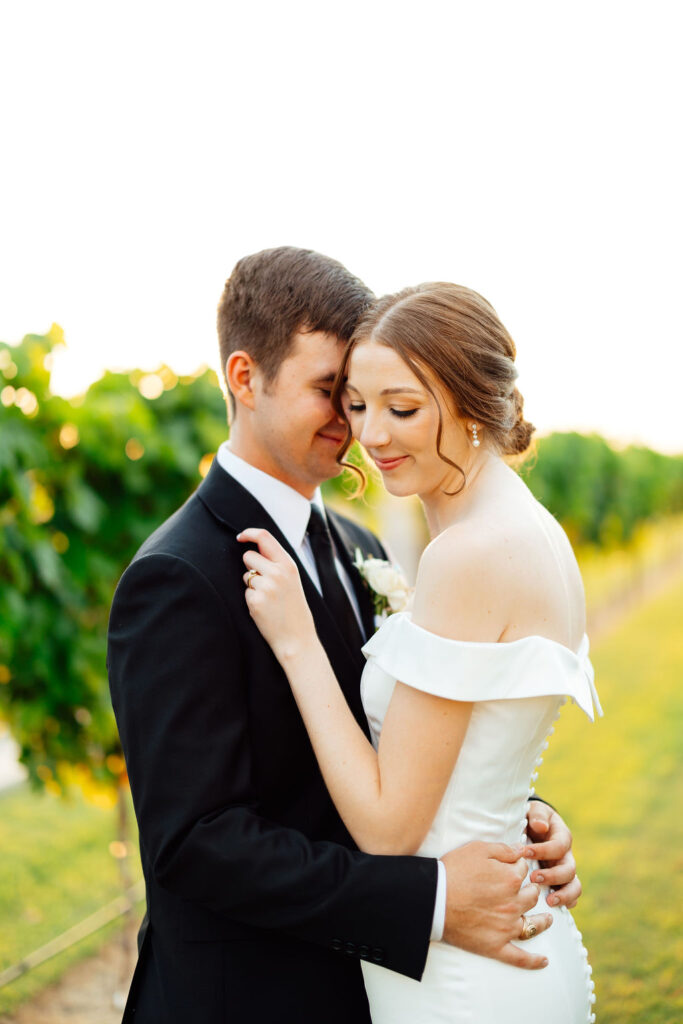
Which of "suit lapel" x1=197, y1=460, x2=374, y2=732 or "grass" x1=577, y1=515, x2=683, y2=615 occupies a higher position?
"suit lapel" x1=197, y1=460, x2=374, y2=732

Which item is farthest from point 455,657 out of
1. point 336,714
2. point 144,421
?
point 144,421

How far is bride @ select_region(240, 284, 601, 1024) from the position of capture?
2146 millimetres

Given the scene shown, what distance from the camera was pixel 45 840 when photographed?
808cm

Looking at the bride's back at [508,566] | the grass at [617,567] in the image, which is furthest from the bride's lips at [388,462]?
the grass at [617,567]

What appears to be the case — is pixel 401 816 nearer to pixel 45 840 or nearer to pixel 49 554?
pixel 49 554

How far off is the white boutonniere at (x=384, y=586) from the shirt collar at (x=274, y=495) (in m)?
0.32

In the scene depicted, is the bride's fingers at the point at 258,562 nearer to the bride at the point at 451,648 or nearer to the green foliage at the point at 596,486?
the bride at the point at 451,648

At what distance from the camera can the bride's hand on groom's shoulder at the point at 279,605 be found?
2258 mm

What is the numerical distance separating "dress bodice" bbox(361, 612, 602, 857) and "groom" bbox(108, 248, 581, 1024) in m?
0.09

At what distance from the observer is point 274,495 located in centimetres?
264

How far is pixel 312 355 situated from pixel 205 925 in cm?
155

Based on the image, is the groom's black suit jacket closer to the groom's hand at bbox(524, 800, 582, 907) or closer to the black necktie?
the black necktie

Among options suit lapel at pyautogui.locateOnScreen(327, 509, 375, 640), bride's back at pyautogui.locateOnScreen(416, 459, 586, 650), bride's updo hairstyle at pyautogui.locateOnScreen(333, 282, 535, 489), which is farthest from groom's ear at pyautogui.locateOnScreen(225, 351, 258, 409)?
bride's back at pyautogui.locateOnScreen(416, 459, 586, 650)

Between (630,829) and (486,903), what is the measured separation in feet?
23.1
